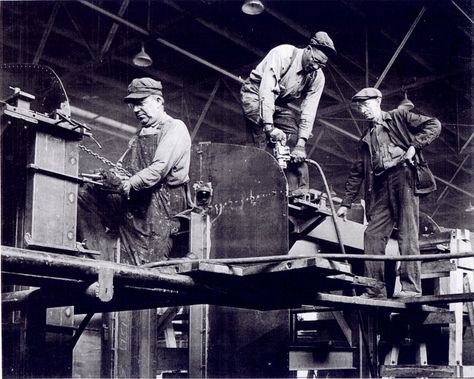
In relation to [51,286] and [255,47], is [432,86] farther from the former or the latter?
[51,286]

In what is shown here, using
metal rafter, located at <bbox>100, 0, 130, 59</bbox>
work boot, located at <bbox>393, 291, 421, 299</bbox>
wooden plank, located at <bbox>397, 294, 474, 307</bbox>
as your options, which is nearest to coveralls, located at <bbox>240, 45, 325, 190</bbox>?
work boot, located at <bbox>393, 291, 421, 299</bbox>

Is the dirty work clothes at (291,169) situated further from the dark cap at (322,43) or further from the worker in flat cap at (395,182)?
the dark cap at (322,43)

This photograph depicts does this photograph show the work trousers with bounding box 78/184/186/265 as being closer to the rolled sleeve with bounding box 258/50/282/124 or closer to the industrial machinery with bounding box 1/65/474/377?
the industrial machinery with bounding box 1/65/474/377

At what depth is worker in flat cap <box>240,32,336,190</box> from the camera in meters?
6.14

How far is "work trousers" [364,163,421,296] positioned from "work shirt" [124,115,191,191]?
1.85 metres

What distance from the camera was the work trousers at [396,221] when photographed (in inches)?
237

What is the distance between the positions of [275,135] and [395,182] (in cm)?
112

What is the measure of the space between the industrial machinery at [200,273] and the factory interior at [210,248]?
0.01 metres

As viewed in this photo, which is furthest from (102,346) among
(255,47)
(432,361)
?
(255,47)

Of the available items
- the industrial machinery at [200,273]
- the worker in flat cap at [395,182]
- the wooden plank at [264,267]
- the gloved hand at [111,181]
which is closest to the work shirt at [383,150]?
the worker in flat cap at [395,182]

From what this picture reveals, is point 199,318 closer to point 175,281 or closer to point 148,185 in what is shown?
point 148,185

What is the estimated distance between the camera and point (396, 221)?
6.27m

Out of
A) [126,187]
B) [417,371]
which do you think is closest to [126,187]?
[126,187]

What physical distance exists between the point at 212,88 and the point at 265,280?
30.2 feet
